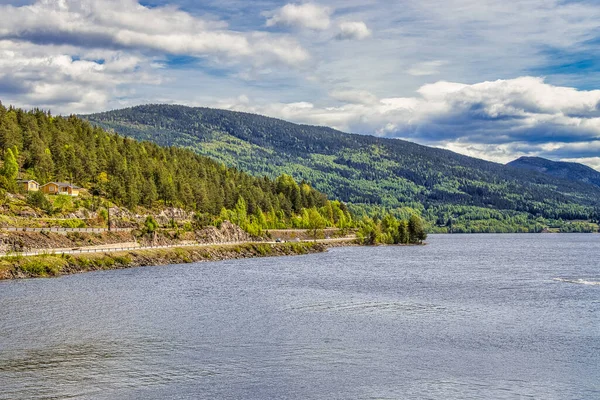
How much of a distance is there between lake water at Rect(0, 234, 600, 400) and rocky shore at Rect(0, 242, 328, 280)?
6.06m

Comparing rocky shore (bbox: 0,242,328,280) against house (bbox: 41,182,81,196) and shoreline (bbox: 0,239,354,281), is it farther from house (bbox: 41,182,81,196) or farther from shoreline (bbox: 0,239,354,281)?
house (bbox: 41,182,81,196)

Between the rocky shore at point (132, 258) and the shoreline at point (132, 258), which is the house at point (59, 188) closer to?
the shoreline at point (132, 258)

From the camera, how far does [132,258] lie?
12450 centimetres

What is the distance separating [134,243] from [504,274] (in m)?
79.8

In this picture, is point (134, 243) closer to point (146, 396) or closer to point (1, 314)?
point (1, 314)

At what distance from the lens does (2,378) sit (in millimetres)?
41281

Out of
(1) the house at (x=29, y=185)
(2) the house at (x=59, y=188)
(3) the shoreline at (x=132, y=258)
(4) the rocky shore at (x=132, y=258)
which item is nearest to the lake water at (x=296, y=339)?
(4) the rocky shore at (x=132, y=258)

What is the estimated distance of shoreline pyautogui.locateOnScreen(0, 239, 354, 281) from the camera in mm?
96994

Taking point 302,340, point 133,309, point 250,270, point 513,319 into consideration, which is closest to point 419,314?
point 513,319

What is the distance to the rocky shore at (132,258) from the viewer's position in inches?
3817

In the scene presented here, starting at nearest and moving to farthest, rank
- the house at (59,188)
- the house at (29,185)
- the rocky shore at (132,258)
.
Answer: the rocky shore at (132,258) → the house at (29,185) → the house at (59,188)

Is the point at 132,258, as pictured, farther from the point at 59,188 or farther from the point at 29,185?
the point at 59,188

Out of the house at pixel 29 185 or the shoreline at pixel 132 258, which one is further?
the house at pixel 29 185

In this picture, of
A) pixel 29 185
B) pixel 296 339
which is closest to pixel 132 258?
pixel 29 185
